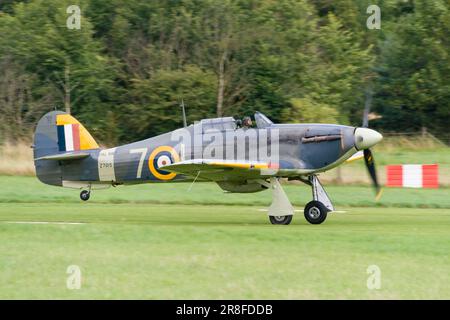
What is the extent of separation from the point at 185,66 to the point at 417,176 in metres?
17.2

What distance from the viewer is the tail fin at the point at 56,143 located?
2072cm

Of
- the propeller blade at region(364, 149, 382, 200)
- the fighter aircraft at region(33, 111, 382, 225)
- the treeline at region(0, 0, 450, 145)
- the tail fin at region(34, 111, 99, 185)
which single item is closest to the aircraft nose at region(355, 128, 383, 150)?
the fighter aircraft at region(33, 111, 382, 225)

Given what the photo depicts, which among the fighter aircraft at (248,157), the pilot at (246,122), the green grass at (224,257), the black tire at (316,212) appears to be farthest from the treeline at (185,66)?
the green grass at (224,257)

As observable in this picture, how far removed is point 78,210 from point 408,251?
9.93 m

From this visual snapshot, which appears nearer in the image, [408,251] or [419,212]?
[408,251]

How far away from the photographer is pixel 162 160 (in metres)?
19.1

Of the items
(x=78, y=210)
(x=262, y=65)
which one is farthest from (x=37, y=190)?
(x=262, y=65)

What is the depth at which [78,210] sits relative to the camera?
68.9 ft

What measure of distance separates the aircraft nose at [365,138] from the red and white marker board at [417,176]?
9875mm

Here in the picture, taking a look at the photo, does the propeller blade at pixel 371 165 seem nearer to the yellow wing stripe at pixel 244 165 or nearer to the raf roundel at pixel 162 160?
the yellow wing stripe at pixel 244 165

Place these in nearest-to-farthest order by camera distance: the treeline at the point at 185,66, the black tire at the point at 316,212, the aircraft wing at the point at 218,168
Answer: the aircraft wing at the point at 218,168
the black tire at the point at 316,212
the treeline at the point at 185,66

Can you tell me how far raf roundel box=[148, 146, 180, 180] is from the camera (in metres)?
19.0

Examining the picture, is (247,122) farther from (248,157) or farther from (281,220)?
(281,220)
